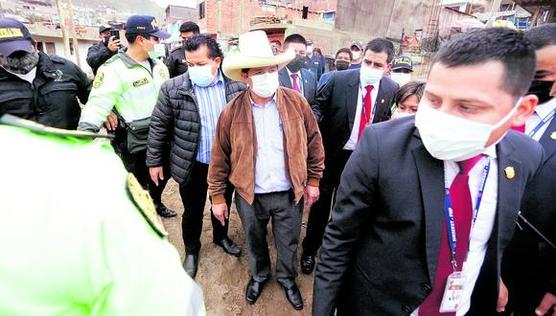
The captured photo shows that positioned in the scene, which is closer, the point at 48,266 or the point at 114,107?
the point at 48,266

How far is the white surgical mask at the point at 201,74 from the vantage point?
259 cm

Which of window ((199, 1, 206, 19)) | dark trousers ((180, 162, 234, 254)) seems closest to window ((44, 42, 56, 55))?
window ((199, 1, 206, 19))

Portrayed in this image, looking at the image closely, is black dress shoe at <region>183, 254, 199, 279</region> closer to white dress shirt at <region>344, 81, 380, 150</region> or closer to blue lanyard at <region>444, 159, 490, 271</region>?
white dress shirt at <region>344, 81, 380, 150</region>

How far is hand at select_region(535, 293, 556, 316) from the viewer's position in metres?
1.54

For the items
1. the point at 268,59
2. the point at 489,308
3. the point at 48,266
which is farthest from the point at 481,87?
the point at 268,59

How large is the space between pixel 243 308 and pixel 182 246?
41.9 inches

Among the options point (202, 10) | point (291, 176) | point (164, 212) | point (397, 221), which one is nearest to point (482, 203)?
point (397, 221)

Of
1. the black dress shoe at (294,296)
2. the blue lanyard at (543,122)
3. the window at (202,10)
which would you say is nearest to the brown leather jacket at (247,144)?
the black dress shoe at (294,296)

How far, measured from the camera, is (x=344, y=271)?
4.67 ft

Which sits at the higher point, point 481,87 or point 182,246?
point 481,87

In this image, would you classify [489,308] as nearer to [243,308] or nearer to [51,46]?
[243,308]

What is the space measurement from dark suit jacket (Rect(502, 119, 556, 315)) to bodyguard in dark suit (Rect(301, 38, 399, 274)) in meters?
1.38

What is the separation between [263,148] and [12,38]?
191 cm

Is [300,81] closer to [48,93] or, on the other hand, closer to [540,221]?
[48,93]
